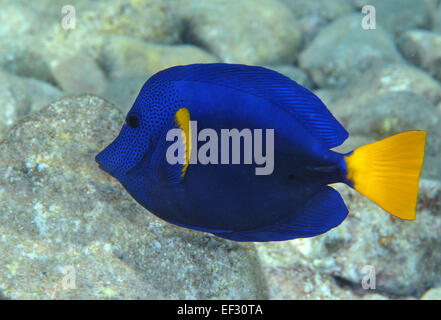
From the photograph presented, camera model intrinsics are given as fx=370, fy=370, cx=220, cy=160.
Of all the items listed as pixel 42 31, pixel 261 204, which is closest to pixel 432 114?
pixel 261 204

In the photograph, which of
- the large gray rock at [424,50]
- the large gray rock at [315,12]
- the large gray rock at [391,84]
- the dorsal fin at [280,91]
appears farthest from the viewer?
the large gray rock at [315,12]

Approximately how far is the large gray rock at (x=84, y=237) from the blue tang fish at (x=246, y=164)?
49 cm

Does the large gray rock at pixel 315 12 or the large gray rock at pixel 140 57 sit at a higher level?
the large gray rock at pixel 315 12

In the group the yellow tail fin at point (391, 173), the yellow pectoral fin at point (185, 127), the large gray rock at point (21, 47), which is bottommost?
the yellow tail fin at point (391, 173)

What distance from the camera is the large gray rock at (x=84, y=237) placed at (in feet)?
5.15

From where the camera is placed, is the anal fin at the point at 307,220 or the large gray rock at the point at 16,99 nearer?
the anal fin at the point at 307,220

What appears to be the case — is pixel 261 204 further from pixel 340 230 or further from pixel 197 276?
pixel 340 230

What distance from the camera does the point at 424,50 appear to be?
5258 mm

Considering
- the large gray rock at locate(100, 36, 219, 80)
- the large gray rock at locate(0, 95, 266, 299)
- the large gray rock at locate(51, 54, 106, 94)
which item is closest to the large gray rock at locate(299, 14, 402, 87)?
the large gray rock at locate(100, 36, 219, 80)

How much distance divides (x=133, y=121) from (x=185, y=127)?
0.22 metres

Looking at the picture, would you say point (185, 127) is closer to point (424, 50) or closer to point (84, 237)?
point (84, 237)

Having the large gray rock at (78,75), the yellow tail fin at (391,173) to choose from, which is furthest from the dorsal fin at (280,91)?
the large gray rock at (78,75)

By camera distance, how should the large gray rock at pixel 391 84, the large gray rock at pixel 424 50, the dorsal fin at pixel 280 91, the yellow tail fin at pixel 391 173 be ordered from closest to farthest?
the yellow tail fin at pixel 391 173 → the dorsal fin at pixel 280 91 → the large gray rock at pixel 391 84 → the large gray rock at pixel 424 50

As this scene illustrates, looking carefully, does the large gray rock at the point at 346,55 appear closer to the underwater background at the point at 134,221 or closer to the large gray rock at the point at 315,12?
the underwater background at the point at 134,221
